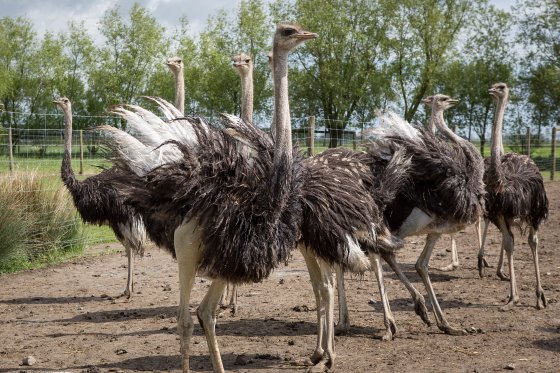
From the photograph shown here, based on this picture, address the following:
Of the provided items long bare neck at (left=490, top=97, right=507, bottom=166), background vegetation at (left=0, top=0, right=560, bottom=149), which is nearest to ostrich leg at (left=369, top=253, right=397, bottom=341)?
long bare neck at (left=490, top=97, right=507, bottom=166)

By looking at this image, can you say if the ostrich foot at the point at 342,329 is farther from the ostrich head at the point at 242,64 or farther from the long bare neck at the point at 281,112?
the ostrich head at the point at 242,64

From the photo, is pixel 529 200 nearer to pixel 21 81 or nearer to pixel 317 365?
pixel 317 365

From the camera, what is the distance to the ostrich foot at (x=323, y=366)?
15.9 ft

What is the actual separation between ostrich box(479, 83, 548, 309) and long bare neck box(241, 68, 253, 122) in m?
2.33

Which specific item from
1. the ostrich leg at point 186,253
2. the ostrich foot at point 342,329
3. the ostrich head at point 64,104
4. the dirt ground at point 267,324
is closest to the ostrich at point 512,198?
the dirt ground at point 267,324

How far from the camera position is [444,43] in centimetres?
3359

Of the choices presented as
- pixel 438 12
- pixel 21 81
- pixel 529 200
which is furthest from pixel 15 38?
pixel 529 200

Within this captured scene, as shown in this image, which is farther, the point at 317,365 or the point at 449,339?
the point at 449,339

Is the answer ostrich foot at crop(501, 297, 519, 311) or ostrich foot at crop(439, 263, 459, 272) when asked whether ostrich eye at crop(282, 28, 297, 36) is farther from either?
ostrich foot at crop(439, 263, 459, 272)

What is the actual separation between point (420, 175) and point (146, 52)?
35.8 meters

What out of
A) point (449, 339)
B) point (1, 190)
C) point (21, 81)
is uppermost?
point (21, 81)

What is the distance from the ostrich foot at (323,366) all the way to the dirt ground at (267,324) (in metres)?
0.08

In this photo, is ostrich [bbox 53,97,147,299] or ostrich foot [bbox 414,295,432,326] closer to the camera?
ostrich foot [bbox 414,295,432,326]

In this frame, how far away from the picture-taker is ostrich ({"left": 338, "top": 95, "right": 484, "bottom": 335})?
6.14 meters
